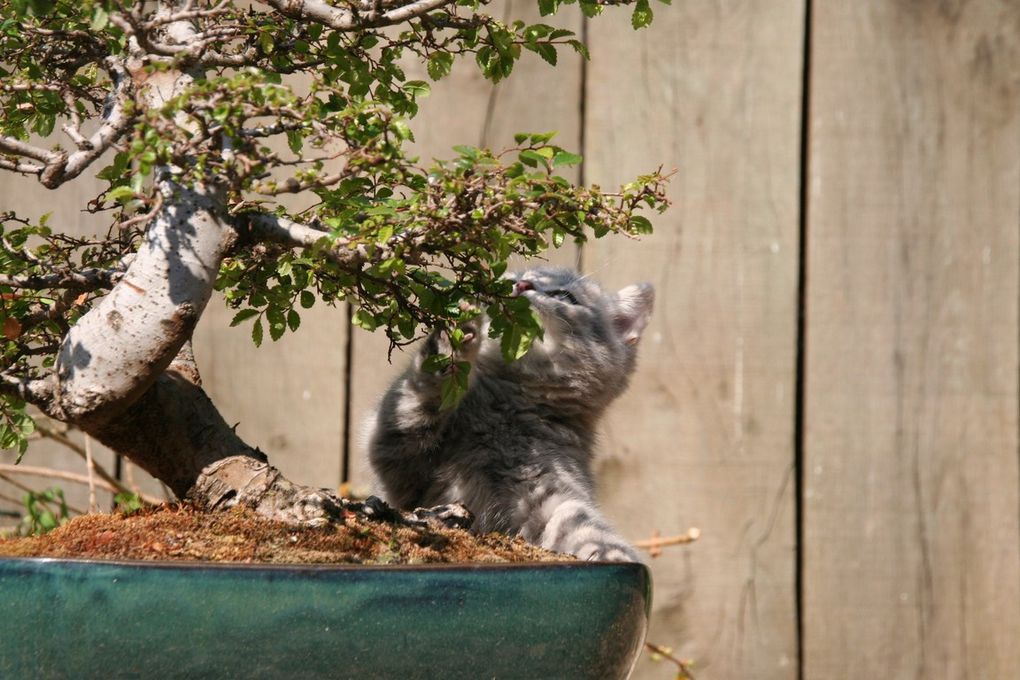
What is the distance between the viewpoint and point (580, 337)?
1.89m

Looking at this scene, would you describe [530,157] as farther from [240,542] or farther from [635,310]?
[635,310]

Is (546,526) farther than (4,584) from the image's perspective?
Yes

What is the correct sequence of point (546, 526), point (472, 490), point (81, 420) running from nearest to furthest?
1. point (81, 420)
2. point (546, 526)
3. point (472, 490)

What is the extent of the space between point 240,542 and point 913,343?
5.77ft

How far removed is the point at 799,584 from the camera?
2.33 m

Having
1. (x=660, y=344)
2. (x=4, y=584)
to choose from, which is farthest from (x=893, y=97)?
(x=4, y=584)

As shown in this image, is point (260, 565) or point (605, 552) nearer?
point (260, 565)

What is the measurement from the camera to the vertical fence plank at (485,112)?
2346 mm

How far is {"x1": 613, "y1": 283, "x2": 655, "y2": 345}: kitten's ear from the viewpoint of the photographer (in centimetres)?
205

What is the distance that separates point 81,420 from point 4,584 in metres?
0.20

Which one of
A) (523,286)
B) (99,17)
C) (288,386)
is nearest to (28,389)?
(99,17)

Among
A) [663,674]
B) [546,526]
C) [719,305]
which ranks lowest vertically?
[663,674]

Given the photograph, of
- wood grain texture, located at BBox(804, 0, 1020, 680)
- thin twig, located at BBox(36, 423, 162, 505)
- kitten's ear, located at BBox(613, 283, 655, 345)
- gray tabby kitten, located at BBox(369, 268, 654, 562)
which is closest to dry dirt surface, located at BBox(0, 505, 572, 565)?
gray tabby kitten, located at BBox(369, 268, 654, 562)

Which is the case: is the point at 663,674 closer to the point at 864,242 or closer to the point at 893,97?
the point at 864,242
